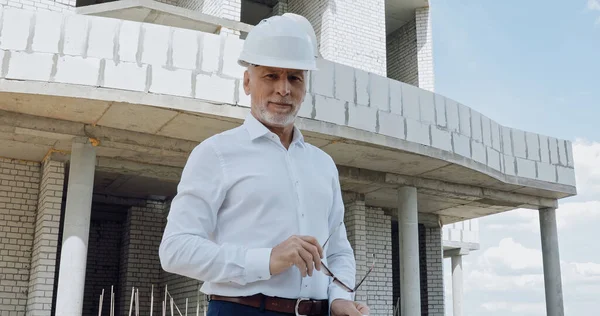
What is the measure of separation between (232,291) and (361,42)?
10.7m

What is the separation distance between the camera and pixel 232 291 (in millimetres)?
1354

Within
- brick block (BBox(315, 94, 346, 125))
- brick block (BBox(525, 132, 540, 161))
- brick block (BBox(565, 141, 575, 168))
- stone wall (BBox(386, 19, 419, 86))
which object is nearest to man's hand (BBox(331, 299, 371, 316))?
brick block (BBox(315, 94, 346, 125))

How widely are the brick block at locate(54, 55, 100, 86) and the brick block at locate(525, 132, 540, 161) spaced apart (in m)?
7.71

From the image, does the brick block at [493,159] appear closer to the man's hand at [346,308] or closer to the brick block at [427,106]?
the brick block at [427,106]

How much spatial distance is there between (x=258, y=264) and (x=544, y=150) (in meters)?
11.2

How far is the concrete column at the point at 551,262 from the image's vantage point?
473 inches

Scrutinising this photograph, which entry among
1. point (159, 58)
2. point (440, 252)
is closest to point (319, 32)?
point (159, 58)

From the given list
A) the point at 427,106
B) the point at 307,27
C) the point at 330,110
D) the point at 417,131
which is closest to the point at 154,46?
the point at 307,27

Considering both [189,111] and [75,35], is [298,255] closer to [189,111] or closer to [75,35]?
[189,111]

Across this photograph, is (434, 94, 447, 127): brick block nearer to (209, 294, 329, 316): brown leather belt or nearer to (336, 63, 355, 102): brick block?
(336, 63, 355, 102): brick block

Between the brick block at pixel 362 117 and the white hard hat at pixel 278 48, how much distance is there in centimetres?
636

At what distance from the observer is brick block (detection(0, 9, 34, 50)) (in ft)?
20.7

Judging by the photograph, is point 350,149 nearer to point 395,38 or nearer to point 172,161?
point 172,161

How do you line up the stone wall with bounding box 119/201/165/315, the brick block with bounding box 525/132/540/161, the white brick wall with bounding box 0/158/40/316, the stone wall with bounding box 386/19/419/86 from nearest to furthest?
the white brick wall with bounding box 0/158/40/316, the brick block with bounding box 525/132/540/161, the stone wall with bounding box 119/201/165/315, the stone wall with bounding box 386/19/419/86
